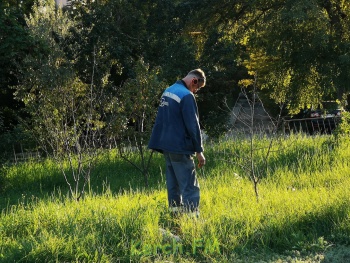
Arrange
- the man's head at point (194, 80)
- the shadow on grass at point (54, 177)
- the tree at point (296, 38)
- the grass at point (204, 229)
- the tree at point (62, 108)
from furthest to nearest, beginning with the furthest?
the tree at point (296, 38)
the shadow on grass at point (54, 177)
the tree at point (62, 108)
the man's head at point (194, 80)
the grass at point (204, 229)

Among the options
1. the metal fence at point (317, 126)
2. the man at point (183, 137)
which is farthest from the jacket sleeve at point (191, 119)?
the metal fence at point (317, 126)

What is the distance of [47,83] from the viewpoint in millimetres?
11977

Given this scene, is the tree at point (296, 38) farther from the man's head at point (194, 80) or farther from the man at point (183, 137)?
the man at point (183, 137)

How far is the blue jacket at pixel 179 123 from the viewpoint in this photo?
7.02m

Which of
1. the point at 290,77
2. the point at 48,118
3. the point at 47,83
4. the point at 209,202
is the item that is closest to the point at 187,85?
the point at 209,202

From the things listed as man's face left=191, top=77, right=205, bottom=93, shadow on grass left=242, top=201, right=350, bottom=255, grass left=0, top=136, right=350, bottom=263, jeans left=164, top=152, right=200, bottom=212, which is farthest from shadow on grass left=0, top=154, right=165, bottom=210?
shadow on grass left=242, top=201, right=350, bottom=255

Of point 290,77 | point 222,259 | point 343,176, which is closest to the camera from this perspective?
point 222,259

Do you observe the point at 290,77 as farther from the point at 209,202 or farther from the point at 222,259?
the point at 222,259

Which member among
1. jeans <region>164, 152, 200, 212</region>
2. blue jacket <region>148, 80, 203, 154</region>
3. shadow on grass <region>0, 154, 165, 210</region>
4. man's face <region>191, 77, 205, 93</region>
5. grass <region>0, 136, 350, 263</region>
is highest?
man's face <region>191, 77, 205, 93</region>

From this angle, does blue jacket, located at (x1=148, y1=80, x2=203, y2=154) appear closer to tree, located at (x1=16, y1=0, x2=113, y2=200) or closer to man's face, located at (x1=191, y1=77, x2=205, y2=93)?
man's face, located at (x1=191, y1=77, x2=205, y2=93)

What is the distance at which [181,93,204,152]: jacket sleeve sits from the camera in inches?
275

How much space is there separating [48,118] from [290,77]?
1654 cm

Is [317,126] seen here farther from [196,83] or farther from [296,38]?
[196,83]

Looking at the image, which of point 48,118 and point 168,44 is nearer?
point 48,118
